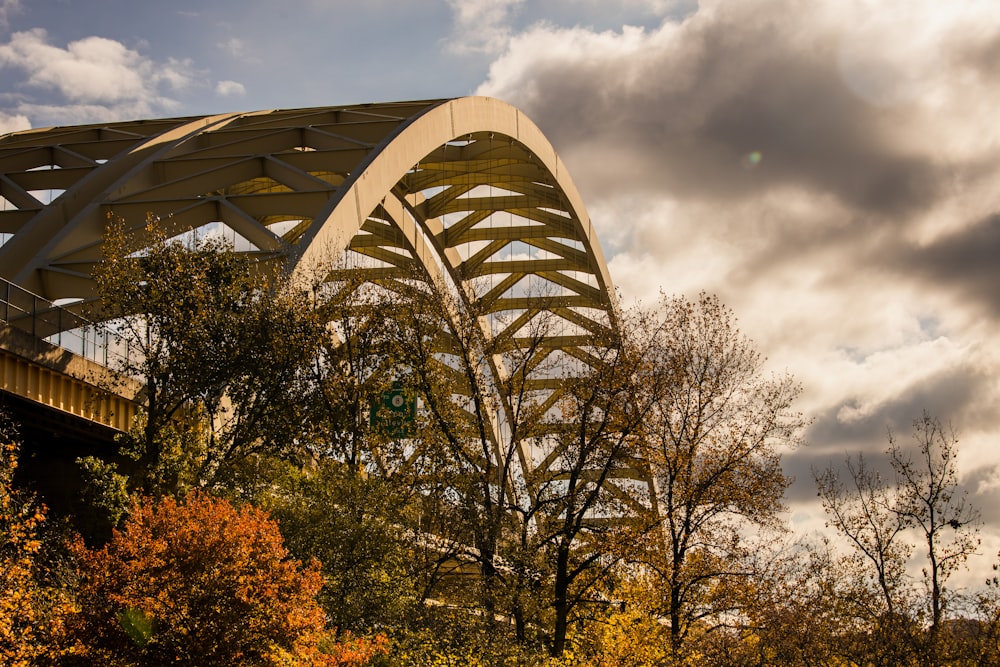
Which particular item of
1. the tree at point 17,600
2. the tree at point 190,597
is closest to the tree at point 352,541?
the tree at point 190,597

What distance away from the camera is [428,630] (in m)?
21.0

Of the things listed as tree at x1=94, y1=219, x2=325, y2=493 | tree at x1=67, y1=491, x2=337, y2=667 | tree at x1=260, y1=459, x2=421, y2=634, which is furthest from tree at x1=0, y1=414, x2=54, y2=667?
tree at x1=260, y1=459, x2=421, y2=634

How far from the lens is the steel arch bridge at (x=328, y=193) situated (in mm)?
30766

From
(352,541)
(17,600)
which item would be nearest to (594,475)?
(352,541)

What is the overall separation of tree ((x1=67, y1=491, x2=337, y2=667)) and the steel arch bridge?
10.5m

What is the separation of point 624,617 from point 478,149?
2493 centimetres

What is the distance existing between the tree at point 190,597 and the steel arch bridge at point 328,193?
1045 cm

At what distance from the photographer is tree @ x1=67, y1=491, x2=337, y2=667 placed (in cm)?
1623

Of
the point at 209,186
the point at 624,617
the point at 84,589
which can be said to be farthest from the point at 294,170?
the point at 84,589

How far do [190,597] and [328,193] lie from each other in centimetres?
1778

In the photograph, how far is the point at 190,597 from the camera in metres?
16.4

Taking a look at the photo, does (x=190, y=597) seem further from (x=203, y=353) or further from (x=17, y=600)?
(x=203, y=353)

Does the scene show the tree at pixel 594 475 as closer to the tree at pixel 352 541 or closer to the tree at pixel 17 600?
the tree at pixel 352 541

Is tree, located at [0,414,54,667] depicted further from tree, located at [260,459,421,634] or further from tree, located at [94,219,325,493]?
tree, located at [260,459,421,634]
